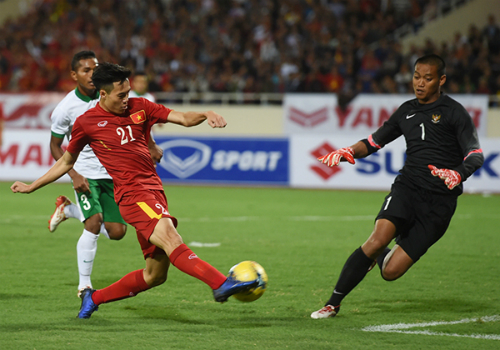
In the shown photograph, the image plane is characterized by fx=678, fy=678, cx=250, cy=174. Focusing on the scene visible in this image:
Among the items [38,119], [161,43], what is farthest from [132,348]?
[161,43]

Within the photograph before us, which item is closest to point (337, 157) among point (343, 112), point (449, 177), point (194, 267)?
point (449, 177)

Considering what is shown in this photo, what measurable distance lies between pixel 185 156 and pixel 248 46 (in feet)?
24.6

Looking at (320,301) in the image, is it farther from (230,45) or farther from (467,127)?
(230,45)

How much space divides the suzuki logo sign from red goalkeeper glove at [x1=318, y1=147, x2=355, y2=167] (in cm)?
1133

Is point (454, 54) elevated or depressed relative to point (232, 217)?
elevated

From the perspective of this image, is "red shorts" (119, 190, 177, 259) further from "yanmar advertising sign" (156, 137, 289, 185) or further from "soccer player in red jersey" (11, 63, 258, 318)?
"yanmar advertising sign" (156, 137, 289, 185)

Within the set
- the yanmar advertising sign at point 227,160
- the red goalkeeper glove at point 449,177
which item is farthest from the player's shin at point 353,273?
the yanmar advertising sign at point 227,160

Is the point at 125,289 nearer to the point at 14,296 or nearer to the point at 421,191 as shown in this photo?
the point at 14,296

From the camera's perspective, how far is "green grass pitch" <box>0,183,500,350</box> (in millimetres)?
4707

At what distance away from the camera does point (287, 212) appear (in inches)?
493

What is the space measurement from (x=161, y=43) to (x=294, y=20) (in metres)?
4.85

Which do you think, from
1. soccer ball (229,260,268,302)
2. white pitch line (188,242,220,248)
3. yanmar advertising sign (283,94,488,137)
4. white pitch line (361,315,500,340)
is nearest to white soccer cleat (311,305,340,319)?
white pitch line (361,315,500,340)

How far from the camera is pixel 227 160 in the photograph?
16547mm

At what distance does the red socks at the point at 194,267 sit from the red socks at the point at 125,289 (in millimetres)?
638
